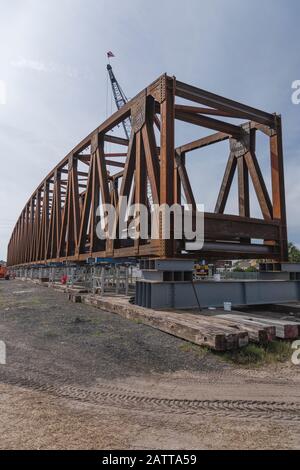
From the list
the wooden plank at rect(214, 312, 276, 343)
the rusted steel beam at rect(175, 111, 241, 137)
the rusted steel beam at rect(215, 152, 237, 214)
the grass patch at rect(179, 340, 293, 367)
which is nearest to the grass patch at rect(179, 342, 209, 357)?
the grass patch at rect(179, 340, 293, 367)

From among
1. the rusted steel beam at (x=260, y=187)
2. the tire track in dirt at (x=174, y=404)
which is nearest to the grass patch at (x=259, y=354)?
the tire track in dirt at (x=174, y=404)

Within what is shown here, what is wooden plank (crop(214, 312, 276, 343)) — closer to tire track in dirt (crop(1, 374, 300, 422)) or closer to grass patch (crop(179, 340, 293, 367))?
grass patch (crop(179, 340, 293, 367))

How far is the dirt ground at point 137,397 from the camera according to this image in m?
Result: 3.22

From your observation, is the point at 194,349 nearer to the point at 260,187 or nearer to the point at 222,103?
the point at 260,187

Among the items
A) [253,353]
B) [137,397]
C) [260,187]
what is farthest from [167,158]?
[137,397]

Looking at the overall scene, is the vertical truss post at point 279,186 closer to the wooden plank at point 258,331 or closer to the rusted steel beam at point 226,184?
the rusted steel beam at point 226,184

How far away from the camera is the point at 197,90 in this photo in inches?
428

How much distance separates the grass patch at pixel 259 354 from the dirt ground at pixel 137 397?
201mm

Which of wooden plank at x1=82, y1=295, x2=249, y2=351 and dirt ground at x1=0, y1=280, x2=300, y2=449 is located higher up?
wooden plank at x1=82, y1=295, x2=249, y2=351

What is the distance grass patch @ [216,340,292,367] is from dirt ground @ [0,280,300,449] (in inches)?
7.9

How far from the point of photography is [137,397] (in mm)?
4309

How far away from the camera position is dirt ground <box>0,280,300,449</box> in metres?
3.22

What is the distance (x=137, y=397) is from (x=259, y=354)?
107 inches
